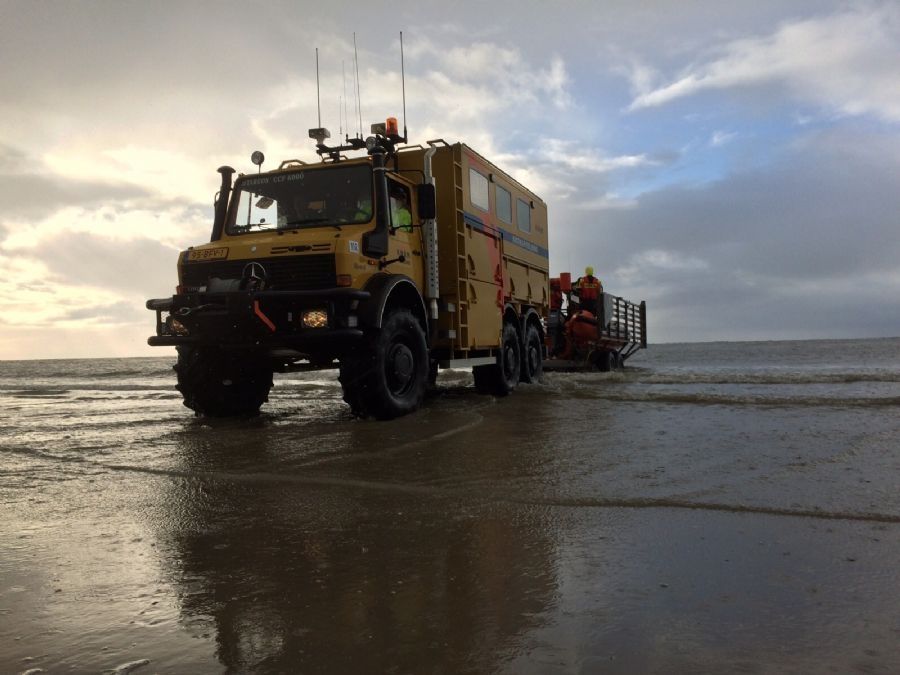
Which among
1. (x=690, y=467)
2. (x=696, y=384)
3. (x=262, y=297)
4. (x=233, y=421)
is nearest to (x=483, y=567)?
(x=690, y=467)

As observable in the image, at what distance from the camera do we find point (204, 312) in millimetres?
7168

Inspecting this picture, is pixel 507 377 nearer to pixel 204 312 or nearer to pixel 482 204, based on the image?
pixel 482 204

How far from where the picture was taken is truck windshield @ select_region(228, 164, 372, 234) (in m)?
7.97

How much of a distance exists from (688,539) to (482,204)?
779 centimetres

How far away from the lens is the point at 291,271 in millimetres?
7320

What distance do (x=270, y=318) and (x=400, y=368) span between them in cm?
156

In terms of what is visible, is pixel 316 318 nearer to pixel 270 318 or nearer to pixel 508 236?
pixel 270 318

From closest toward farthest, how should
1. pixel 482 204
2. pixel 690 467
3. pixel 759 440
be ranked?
1. pixel 690 467
2. pixel 759 440
3. pixel 482 204

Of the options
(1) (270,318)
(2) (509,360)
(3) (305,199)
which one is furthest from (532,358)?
(1) (270,318)

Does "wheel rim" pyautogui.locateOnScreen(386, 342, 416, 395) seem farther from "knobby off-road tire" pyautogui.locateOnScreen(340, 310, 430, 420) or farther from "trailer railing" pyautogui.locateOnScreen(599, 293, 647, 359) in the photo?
"trailer railing" pyautogui.locateOnScreen(599, 293, 647, 359)

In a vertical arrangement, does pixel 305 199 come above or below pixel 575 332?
above

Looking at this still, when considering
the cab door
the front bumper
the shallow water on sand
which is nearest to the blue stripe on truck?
the cab door

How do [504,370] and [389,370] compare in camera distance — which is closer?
[389,370]

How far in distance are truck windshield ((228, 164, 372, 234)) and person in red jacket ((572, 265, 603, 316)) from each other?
1082 centimetres
